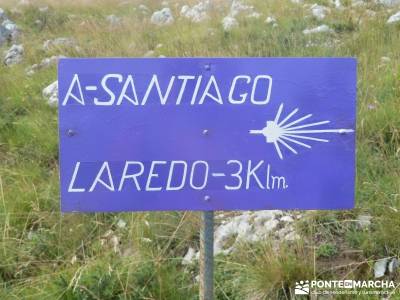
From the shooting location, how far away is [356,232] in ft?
7.43

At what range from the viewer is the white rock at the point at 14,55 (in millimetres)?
6522

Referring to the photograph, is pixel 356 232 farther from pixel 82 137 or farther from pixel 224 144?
pixel 82 137

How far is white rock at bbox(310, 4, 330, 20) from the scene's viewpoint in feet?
20.3

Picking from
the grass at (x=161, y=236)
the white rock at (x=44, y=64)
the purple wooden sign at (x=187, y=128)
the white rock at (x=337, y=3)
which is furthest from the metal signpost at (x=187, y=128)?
the white rock at (x=337, y=3)

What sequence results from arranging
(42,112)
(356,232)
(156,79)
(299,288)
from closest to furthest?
(156,79), (299,288), (356,232), (42,112)

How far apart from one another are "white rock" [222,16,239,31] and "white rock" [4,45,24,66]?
2.69 m

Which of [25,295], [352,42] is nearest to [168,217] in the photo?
[25,295]

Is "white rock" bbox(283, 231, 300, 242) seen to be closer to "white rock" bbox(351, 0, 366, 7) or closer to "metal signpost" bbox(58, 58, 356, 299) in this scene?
"metal signpost" bbox(58, 58, 356, 299)

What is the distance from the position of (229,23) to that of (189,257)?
487 cm

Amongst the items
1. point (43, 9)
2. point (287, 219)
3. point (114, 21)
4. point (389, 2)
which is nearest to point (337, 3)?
point (389, 2)

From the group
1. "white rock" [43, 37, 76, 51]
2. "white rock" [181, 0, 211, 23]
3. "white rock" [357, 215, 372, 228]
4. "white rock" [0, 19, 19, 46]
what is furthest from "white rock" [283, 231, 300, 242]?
"white rock" [0, 19, 19, 46]

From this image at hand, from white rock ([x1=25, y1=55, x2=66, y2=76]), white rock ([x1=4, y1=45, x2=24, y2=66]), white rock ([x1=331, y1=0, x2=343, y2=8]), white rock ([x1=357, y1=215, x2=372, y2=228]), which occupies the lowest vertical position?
white rock ([x1=357, y1=215, x2=372, y2=228])

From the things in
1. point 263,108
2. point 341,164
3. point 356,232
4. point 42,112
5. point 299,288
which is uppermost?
point 42,112

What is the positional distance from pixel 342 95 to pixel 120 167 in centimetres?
79
